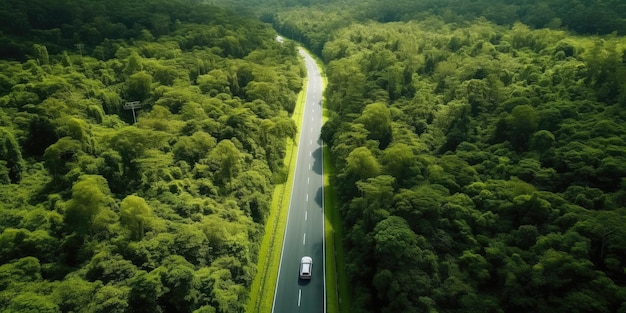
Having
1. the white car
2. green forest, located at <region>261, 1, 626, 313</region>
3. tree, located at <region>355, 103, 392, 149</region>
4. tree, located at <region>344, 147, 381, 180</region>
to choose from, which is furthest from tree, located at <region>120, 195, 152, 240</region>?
tree, located at <region>355, 103, 392, 149</region>

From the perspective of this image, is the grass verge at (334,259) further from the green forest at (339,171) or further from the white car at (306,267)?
the white car at (306,267)

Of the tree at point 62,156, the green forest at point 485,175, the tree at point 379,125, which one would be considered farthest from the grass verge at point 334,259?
the tree at point 62,156

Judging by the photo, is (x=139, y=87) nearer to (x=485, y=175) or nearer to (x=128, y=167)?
(x=128, y=167)

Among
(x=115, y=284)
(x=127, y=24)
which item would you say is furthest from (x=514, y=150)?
(x=127, y=24)

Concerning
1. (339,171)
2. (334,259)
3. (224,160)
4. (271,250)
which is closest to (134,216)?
(224,160)

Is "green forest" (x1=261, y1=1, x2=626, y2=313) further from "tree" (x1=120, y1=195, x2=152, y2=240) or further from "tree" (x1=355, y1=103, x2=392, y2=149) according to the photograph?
"tree" (x1=120, y1=195, x2=152, y2=240)
